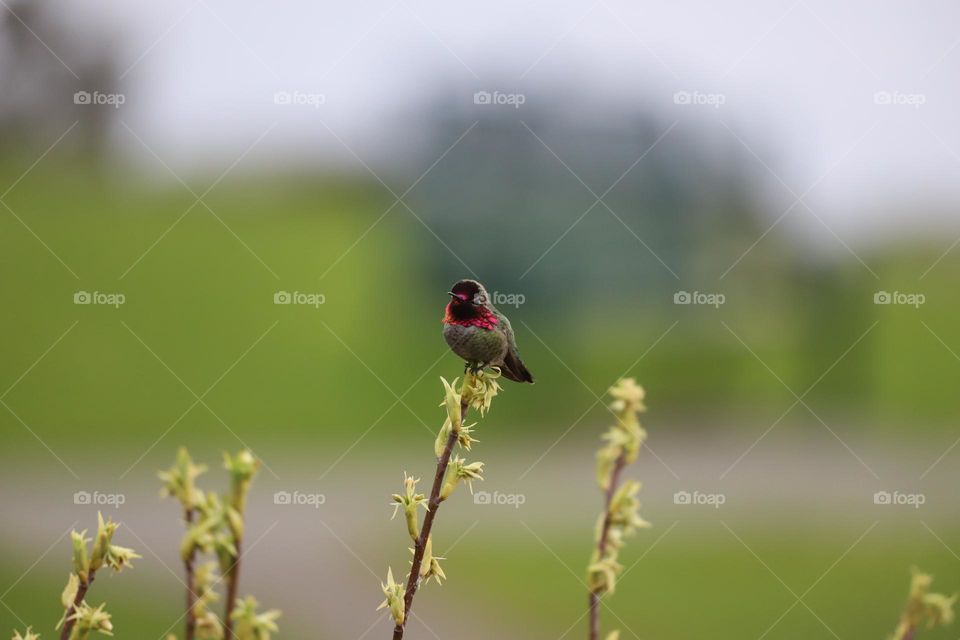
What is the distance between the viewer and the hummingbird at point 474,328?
820mm

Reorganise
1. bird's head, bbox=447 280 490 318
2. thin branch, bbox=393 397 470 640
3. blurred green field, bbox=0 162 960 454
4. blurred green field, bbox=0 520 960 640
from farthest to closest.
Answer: blurred green field, bbox=0 162 960 454, blurred green field, bbox=0 520 960 640, bird's head, bbox=447 280 490 318, thin branch, bbox=393 397 470 640

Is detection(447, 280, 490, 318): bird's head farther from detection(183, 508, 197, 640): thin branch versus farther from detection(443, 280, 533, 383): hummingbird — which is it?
detection(183, 508, 197, 640): thin branch

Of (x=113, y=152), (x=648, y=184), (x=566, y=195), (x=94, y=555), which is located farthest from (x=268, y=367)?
(x=94, y=555)

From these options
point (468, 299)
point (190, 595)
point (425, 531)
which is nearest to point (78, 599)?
point (190, 595)

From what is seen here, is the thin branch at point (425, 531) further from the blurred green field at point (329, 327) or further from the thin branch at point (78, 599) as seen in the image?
the blurred green field at point (329, 327)

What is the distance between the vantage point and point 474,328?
32.8 inches

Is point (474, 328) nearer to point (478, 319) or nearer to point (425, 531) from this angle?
point (478, 319)

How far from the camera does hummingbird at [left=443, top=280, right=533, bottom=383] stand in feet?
2.69

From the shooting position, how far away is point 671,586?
344 centimetres

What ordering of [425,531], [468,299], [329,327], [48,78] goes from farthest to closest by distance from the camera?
[329,327] → [48,78] → [468,299] → [425,531]

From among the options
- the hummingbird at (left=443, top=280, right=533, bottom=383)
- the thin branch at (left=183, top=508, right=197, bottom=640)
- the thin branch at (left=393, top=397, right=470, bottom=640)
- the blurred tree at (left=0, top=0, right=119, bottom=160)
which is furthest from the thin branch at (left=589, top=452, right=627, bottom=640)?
the blurred tree at (left=0, top=0, right=119, bottom=160)

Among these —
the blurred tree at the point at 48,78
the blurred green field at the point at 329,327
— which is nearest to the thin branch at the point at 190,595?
the blurred tree at the point at 48,78

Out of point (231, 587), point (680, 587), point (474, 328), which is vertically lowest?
point (231, 587)

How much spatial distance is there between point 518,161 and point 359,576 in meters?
2.31
